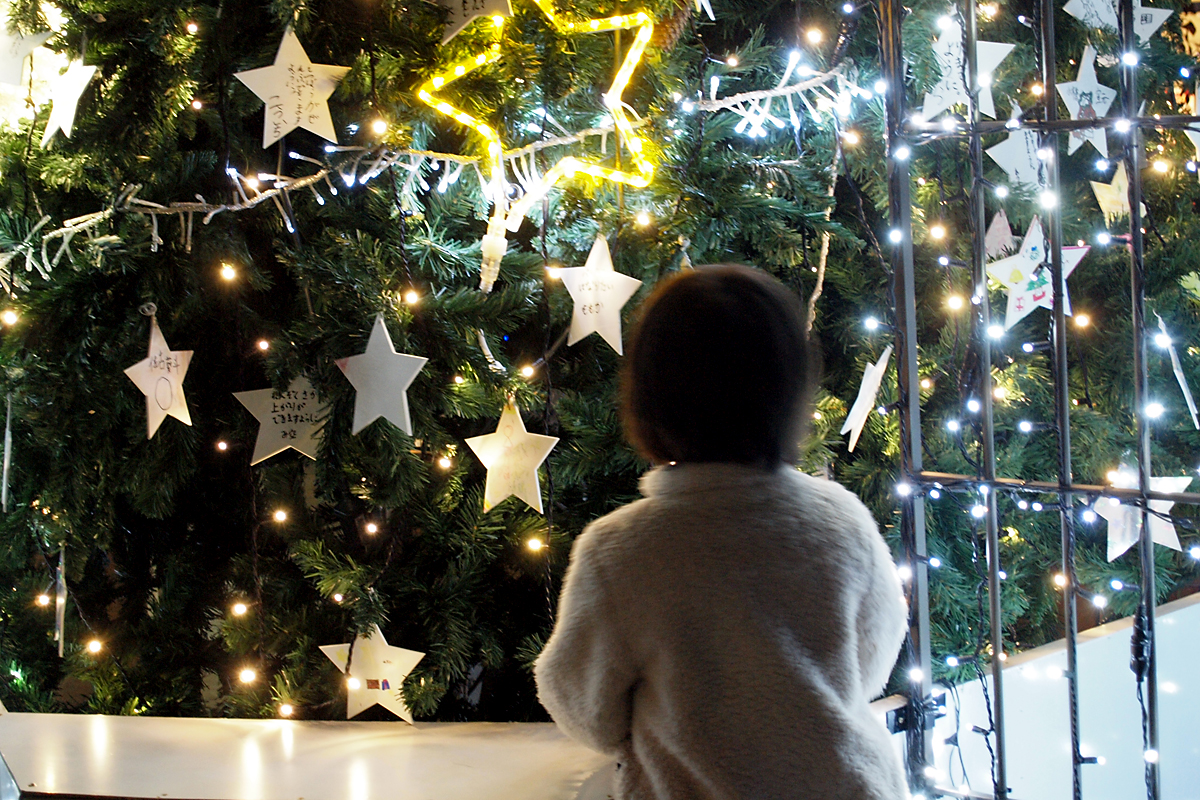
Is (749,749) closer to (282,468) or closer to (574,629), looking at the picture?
(574,629)

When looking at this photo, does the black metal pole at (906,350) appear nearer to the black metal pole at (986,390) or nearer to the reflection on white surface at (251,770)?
the black metal pole at (986,390)

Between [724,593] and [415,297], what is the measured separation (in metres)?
0.60

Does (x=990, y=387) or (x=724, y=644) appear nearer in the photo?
(x=724, y=644)

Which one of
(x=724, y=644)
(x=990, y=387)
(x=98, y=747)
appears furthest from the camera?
(x=98, y=747)

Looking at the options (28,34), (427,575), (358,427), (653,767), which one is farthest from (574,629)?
(28,34)

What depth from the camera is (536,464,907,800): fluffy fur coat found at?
26.2 inches

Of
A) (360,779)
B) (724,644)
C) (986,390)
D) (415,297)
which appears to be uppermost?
(415,297)

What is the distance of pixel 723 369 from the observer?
708 mm

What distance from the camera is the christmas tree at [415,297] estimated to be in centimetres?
108

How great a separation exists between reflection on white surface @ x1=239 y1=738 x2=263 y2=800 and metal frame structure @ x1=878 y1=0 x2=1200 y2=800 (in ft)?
2.74

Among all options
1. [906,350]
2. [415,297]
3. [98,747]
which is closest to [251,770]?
[98,747]

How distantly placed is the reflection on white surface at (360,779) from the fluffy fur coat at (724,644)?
41cm

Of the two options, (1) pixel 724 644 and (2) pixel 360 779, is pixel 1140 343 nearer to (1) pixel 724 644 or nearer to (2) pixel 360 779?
(1) pixel 724 644

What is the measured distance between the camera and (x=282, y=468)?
128 centimetres
